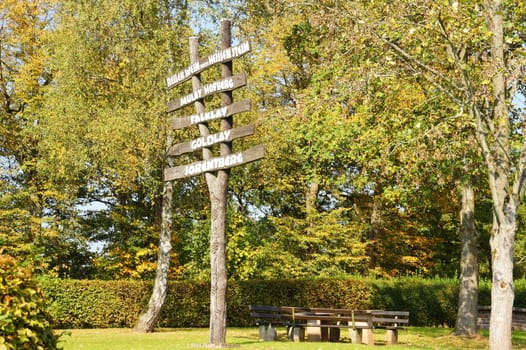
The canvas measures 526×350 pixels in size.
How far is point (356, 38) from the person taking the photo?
15352mm

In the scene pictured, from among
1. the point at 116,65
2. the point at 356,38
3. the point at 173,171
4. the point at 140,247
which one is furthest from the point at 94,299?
the point at 356,38

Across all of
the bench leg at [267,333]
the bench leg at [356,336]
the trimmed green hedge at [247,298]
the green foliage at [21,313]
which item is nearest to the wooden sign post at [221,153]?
the bench leg at [267,333]

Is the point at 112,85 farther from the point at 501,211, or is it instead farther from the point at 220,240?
the point at 501,211

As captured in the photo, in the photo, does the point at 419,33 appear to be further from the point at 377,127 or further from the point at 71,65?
the point at 71,65

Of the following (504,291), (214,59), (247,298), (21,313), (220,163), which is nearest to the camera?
(21,313)

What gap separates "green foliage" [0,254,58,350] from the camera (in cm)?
636

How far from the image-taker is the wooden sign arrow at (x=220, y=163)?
15.3 meters

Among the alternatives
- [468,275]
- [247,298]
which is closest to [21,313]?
[468,275]

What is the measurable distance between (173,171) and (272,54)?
55.1ft

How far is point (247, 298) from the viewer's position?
28266 millimetres

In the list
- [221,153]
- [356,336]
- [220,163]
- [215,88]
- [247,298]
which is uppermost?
[215,88]

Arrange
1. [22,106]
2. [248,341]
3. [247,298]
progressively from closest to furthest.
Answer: [248,341] → [247,298] → [22,106]

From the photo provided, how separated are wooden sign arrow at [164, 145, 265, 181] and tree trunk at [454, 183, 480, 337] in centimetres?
919

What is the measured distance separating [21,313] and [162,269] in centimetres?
1735
